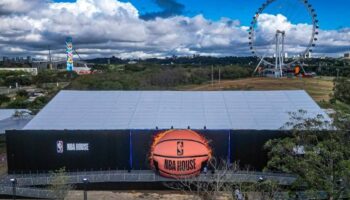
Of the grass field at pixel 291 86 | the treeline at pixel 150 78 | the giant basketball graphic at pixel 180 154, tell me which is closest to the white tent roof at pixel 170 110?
the giant basketball graphic at pixel 180 154

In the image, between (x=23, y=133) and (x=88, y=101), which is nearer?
(x=23, y=133)

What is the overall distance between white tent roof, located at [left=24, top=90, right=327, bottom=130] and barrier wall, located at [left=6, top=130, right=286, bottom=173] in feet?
2.89

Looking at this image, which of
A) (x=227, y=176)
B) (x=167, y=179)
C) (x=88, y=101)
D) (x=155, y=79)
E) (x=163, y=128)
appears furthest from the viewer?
(x=155, y=79)

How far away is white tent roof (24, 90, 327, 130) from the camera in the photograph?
26609mm

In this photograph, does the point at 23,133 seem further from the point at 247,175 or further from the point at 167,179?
the point at 247,175

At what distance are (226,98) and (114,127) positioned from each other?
955 centimetres

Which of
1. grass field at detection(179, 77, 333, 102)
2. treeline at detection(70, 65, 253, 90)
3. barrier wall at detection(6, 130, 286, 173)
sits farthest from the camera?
grass field at detection(179, 77, 333, 102)

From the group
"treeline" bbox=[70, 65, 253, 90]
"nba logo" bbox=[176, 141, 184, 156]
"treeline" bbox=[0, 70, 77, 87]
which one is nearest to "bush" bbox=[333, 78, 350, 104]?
"nba logo" bbox=[176, 141, 184, 156]

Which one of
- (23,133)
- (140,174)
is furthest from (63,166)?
(140,174)

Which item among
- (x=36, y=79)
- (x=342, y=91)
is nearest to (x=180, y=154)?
(x=342, y=91)

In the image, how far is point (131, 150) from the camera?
25375 millimetres

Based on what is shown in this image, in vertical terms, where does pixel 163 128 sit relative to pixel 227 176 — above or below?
above

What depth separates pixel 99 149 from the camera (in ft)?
83.4

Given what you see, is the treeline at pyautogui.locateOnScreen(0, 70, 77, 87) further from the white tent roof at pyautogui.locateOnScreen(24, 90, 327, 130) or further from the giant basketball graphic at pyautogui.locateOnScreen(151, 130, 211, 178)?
the giant basketball graphic at pyautogui.locateOnScreen(151, 130, 211, 178)
